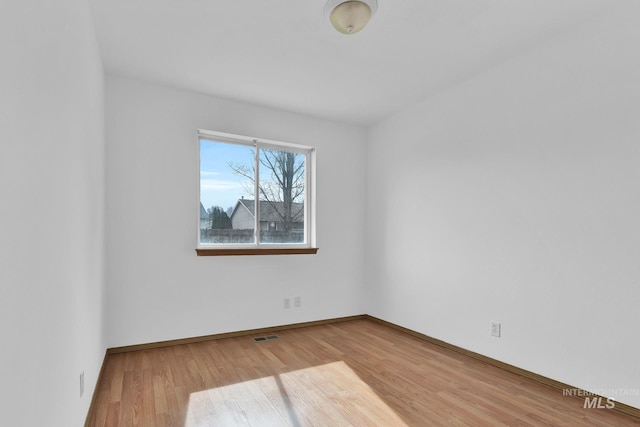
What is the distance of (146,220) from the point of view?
319 centimetres

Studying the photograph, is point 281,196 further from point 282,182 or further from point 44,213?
point 44,213

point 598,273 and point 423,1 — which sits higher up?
point 423,1

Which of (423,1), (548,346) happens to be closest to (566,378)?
(548,346)

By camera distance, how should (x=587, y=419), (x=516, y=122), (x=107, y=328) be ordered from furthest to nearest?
1. (x=107, y=328)
2. (x=516, y=122)
3. (x=587, y=419)

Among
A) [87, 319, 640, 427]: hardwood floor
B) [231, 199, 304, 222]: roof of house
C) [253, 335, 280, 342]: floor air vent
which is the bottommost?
[253, 335, 280, 342]: floor air vent

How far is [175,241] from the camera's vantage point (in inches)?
130

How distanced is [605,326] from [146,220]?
3672 mm

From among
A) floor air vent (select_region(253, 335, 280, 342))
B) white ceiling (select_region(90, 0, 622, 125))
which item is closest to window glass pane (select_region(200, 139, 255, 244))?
white ceiling (select_region(90, 0, 622, 125))

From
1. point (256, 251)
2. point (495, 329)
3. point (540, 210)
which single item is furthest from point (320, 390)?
point (540, 210)

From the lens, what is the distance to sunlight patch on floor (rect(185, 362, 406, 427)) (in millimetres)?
2002

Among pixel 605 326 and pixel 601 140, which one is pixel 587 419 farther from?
pixel 601 140

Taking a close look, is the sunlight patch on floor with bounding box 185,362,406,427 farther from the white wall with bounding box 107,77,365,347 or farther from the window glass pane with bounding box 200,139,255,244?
the window glass pane with bounding box 200,139,255,244

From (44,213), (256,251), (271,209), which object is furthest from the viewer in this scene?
(271,209)

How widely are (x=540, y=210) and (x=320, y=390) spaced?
2098 millimetres
